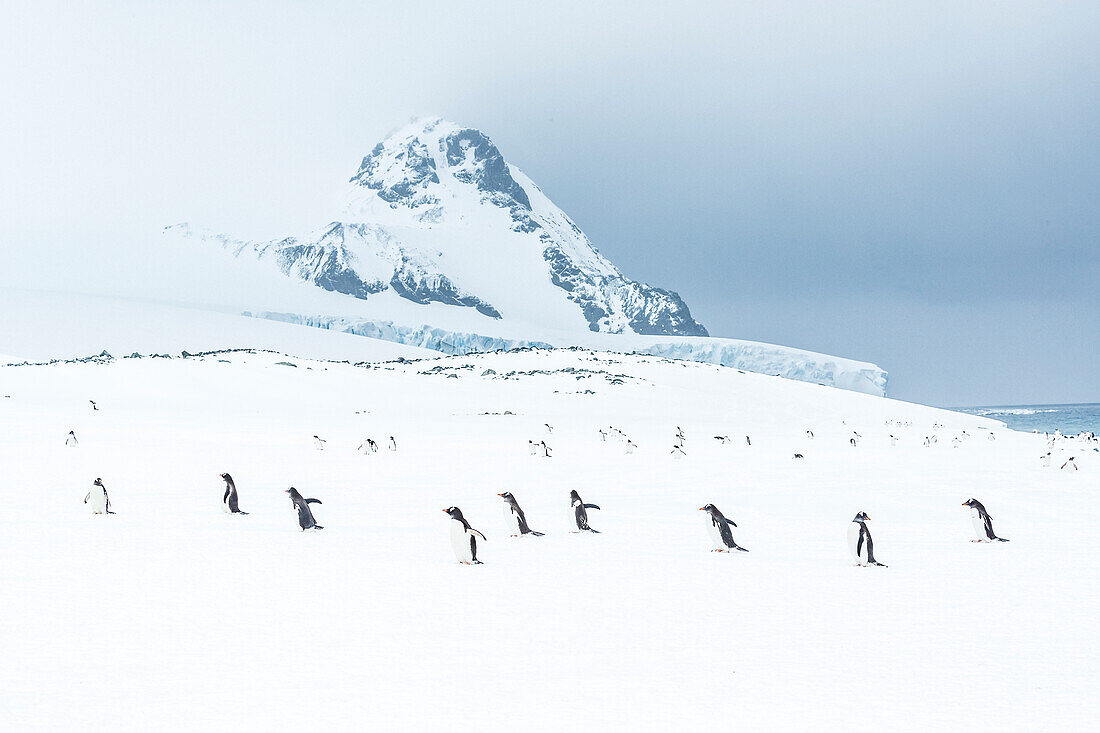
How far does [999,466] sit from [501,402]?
28.0m

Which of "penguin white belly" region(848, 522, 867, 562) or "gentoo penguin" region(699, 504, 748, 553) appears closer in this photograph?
"penguin white belly" region(848, 522, 867, 562)

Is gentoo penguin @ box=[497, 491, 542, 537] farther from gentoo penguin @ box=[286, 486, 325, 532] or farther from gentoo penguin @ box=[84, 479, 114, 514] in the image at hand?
gentoo penguin @ box=[84, 479, 114, 514]

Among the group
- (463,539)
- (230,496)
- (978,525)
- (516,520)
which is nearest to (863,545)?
(978,525)

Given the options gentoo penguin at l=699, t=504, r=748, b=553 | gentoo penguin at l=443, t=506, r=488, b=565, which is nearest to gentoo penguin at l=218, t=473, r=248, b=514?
gentoo penguin at l=443, t=506, r=488, b=565

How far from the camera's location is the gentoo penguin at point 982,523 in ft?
41.2

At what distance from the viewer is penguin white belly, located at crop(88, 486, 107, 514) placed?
12539mm

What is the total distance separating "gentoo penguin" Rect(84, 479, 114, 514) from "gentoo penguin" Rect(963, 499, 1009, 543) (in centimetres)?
1264

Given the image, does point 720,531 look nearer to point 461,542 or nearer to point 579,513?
point 579,513

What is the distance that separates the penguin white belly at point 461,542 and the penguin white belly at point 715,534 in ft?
10.9

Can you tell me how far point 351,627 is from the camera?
6992 millimetres

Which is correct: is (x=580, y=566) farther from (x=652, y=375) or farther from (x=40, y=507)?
(x=652, y=375)

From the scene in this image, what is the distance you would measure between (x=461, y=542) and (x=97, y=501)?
616cm

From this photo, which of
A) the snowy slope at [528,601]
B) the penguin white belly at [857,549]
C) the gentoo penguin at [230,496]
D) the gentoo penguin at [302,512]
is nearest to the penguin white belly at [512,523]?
the snowy slope at [528,601]

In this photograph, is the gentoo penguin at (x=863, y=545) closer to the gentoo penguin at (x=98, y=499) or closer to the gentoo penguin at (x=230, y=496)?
the gentoo penguin at (x=230, y=496)
